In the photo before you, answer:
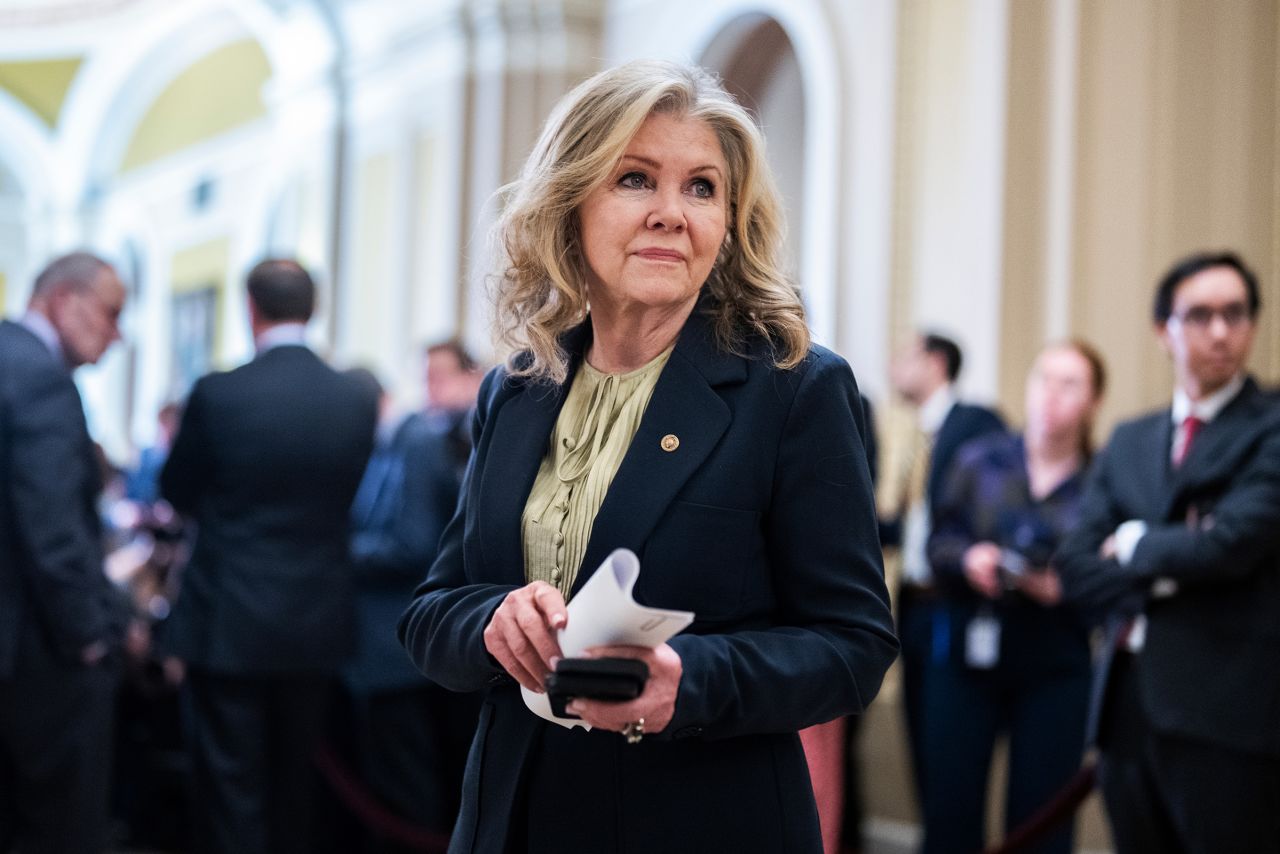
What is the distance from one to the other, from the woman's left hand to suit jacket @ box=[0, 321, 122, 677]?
262 centimetres

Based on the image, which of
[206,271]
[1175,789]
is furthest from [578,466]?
[206,271]

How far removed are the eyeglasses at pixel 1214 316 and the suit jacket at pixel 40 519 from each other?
272cm

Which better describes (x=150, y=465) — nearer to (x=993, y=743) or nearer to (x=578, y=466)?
(x=993, y=743)

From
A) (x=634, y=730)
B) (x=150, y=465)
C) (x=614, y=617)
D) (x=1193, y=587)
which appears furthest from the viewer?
(x=150, y=465)

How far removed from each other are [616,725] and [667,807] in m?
0.21

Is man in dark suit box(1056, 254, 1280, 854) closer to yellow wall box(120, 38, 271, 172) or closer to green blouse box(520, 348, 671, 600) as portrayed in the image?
green blouse box(520, 348, 671, 600)

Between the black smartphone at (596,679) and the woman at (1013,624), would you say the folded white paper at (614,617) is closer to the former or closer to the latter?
the black smartphone at (596,679)

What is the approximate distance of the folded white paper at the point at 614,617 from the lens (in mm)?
1396

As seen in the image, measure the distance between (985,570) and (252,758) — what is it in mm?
2123

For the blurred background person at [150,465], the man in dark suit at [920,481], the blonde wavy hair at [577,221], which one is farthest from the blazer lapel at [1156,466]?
the blurred background person at [150,465]

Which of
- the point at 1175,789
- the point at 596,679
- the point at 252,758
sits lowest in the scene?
the point at 252,758

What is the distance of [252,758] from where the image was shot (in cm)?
433

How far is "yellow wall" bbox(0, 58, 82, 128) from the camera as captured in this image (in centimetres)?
1636

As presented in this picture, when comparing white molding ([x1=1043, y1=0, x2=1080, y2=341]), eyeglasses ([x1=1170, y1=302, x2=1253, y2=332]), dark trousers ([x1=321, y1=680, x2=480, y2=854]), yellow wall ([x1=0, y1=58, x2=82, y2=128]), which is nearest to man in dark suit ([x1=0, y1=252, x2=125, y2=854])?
dark trousers ([x1=321, y1=680, x2=480, y2=854])
